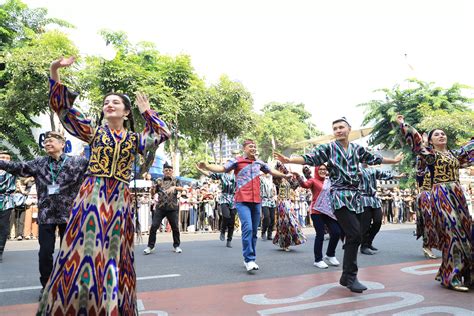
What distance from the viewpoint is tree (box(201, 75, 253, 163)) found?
26.6 metres

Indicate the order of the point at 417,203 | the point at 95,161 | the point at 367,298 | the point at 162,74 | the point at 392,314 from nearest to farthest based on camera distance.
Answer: the point at 95,161
the point at 392,314
the point at 367,298
the point at 417,203
the point at 162,74

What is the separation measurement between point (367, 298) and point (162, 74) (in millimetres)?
21568

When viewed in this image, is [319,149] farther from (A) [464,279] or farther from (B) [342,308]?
(A) [464,279]

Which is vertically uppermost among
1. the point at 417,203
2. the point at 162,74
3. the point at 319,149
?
the point at 162,74

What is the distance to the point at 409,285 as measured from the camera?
5.50m

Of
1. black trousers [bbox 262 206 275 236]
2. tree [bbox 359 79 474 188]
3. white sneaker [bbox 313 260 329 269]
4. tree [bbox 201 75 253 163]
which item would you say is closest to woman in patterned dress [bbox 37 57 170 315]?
white sneaker [bbox 313 260 329 269]

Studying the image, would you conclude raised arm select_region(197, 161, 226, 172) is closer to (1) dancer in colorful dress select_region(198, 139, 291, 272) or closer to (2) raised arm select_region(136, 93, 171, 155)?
(1) dancer in colorful dress select_region(198, 139, 291, 272)

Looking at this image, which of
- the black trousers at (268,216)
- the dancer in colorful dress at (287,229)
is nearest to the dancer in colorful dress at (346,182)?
the dancer in colorful dress at (287,229)

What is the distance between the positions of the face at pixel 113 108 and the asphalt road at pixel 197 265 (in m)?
2.55

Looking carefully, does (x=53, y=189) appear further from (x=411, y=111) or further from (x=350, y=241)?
(x=411, y=111)

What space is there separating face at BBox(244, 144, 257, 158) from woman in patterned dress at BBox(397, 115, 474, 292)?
7.97 ft

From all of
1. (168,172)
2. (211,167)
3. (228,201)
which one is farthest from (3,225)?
(228,201)

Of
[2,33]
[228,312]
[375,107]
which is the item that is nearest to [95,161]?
[228,312]

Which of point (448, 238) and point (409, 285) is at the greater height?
point (448, 238)
